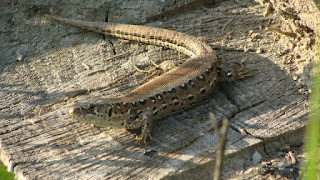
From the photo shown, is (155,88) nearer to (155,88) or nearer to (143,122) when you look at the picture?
(155,88)

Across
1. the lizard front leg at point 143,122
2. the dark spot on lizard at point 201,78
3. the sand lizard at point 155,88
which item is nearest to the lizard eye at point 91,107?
the sand lizard at point 155,88

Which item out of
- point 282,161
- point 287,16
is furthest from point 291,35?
point 282,161

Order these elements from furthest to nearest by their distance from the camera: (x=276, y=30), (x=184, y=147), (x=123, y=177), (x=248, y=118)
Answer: (x=276, y=30)
(x=248, y=118)
(x=184, y=147)
(x=123, y=177)

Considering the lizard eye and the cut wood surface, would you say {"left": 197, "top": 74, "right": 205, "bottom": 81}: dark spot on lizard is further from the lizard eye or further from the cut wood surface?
the lizard eye

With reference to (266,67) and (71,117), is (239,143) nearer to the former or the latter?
(266,67)

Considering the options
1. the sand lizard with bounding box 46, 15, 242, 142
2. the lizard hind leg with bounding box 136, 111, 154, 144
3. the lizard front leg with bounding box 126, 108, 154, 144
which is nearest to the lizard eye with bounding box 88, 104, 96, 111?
the sand lizard with bounding box 46, 15, 242, 142

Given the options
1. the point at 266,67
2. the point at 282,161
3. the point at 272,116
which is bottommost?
the point at 282,161
